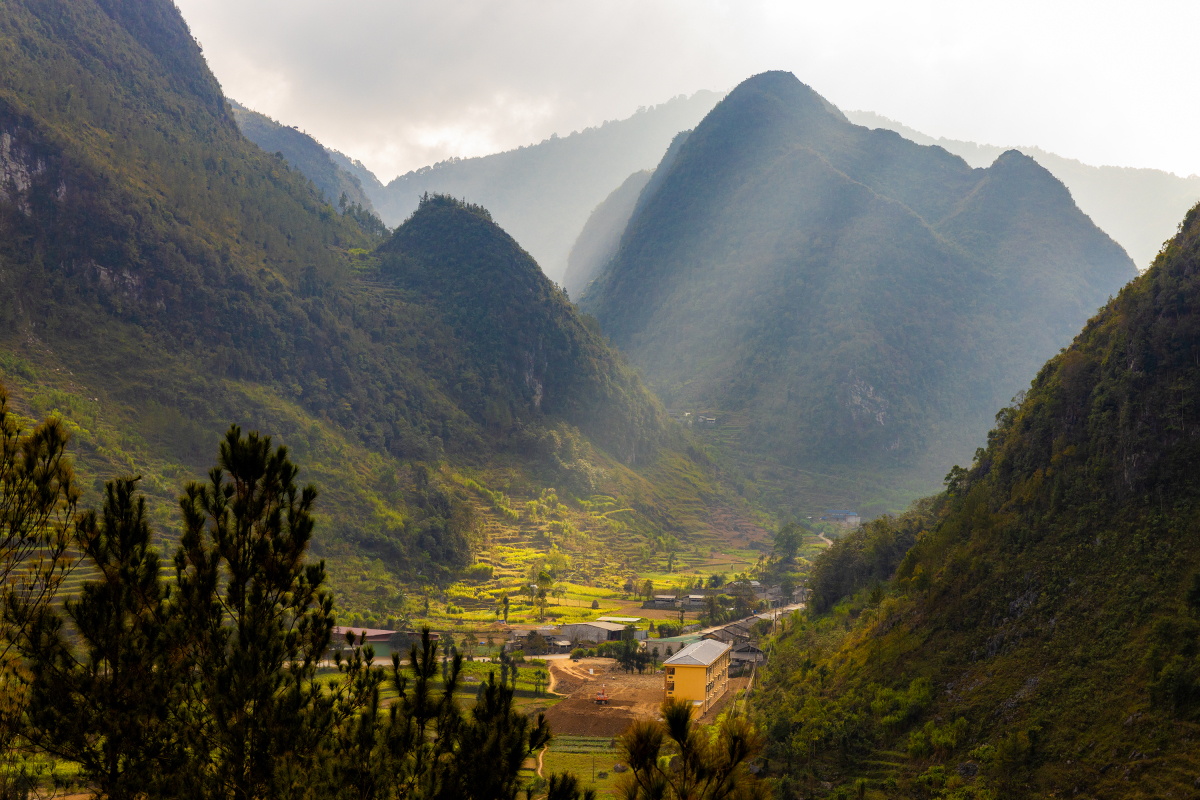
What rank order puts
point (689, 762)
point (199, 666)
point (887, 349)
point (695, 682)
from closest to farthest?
point (689, 762) < point (199, 666) < point (695, 682) < point (887, 349)

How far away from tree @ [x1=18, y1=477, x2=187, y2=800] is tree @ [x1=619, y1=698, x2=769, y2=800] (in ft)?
22.2

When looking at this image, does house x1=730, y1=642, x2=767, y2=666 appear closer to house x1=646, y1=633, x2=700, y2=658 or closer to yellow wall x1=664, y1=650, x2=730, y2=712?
house x1=646, y1=633, x2=700, y2=658

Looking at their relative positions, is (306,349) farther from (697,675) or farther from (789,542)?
(697,675)

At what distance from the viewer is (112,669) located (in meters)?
11.2

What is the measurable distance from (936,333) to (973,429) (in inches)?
1063

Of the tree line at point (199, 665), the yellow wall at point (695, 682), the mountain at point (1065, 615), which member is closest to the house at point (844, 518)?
the yellow wall at point (695, 682)

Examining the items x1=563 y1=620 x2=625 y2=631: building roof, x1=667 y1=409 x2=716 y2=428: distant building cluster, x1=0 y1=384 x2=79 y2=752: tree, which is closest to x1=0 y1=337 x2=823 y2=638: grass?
x1=563 y1=620 x2=625 y2=631: building roof

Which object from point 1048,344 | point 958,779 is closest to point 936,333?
point 1048,344

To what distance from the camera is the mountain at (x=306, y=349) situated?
3199 inches

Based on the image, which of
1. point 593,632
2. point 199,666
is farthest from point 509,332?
point 199,666

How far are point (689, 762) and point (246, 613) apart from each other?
Answer: 6.59 meters

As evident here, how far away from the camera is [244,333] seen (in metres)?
102

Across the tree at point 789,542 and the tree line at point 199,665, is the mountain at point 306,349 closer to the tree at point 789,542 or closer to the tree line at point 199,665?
the tree at point 789,542

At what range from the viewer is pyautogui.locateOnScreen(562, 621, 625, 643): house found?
69875mm
